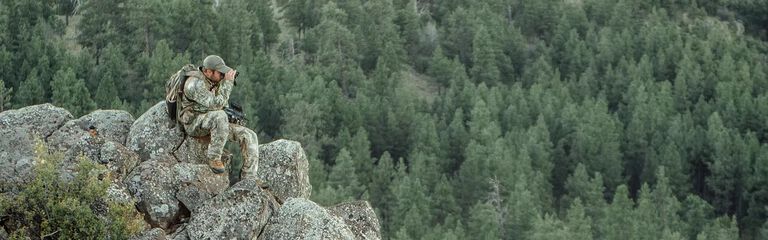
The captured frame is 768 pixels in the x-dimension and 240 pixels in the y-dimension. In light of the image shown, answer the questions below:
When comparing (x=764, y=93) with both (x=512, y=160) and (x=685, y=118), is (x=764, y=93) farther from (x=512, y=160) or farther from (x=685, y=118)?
(x=512, y=160)

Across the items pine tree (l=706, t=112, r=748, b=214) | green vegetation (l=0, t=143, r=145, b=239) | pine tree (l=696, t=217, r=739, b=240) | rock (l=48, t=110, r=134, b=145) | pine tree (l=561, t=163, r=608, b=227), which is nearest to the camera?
green vegetation (l=0, t=143, r=145, b=239)

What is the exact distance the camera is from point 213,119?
26609mm

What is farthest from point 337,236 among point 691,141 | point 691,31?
point 691,31

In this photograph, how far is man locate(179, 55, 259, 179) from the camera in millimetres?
26312

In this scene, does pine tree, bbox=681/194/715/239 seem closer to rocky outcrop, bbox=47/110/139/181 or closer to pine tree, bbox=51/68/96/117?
pine tree, bbox=51/68/96/117

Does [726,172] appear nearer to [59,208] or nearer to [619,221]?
[619,221]

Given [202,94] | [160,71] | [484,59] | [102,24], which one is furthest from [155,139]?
[484,59]

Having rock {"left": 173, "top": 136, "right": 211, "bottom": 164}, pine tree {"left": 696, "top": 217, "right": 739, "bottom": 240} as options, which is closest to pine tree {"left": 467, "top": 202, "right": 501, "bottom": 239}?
pine tree {"left": 696, "top": 217, "right": 739, "bottom": 240}

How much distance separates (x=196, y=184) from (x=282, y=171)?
8.02ft

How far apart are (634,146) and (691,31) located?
61.0m

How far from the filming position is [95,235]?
2383 cm

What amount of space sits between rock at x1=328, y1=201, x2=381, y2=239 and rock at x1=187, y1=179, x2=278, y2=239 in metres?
2.38

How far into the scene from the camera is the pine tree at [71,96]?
99.1m

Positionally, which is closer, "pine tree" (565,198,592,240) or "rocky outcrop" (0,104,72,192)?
"rocky outcrop" (0,104,72,192)
